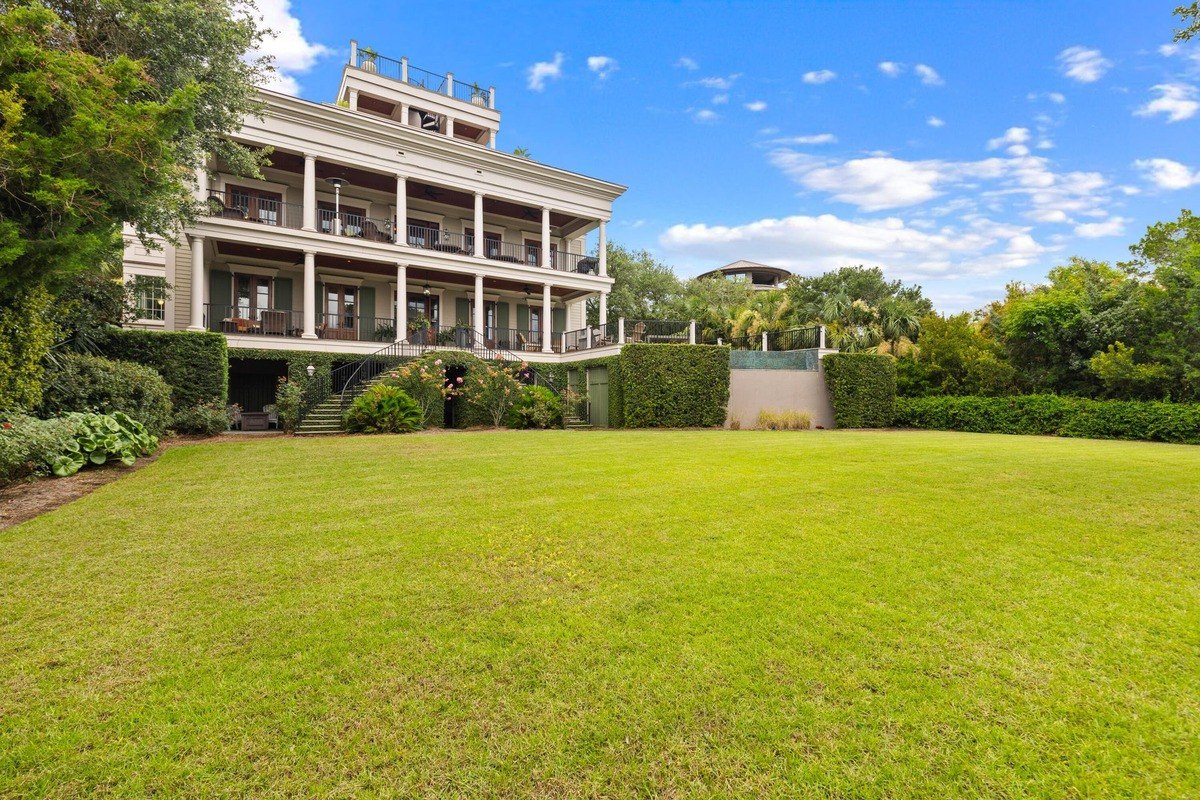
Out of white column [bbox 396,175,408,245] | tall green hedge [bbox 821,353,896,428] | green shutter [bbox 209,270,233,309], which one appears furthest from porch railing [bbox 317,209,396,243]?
tall green hedge [bbox 821,353,896,428]

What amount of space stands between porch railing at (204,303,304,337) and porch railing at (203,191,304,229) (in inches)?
122

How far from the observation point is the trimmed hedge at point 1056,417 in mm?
14164

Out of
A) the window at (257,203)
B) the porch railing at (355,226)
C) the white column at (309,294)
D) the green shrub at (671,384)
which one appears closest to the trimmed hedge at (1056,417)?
the green shrub at (671,384)

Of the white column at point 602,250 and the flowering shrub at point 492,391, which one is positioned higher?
the white column at point 602,250

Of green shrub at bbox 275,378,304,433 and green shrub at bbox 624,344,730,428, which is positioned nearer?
green shrub at bbox 275,378,304,433

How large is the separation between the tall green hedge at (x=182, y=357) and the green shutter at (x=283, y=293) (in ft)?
25.0

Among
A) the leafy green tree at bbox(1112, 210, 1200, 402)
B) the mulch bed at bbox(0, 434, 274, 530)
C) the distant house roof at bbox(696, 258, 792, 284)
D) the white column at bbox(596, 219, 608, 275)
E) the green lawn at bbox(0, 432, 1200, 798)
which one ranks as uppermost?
the distant house roof at bbox(696, 258, 792, 284)

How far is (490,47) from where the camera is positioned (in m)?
18.1

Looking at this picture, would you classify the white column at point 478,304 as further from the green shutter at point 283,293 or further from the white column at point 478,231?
the green shutter at point 283,293

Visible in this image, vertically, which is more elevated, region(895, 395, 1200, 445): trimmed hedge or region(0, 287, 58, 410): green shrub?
region(0, 287, 58, 410): green shrub

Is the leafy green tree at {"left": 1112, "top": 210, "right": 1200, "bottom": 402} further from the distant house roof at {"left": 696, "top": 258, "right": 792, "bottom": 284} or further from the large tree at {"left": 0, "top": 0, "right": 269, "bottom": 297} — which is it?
the distant house roof at {"left": 696, "top": 258, "right": 792, "bottom": 284}

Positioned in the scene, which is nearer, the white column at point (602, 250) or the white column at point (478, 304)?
the white column at point (478, 304)

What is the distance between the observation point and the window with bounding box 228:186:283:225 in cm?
1880

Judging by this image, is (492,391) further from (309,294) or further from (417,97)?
(417,97)
